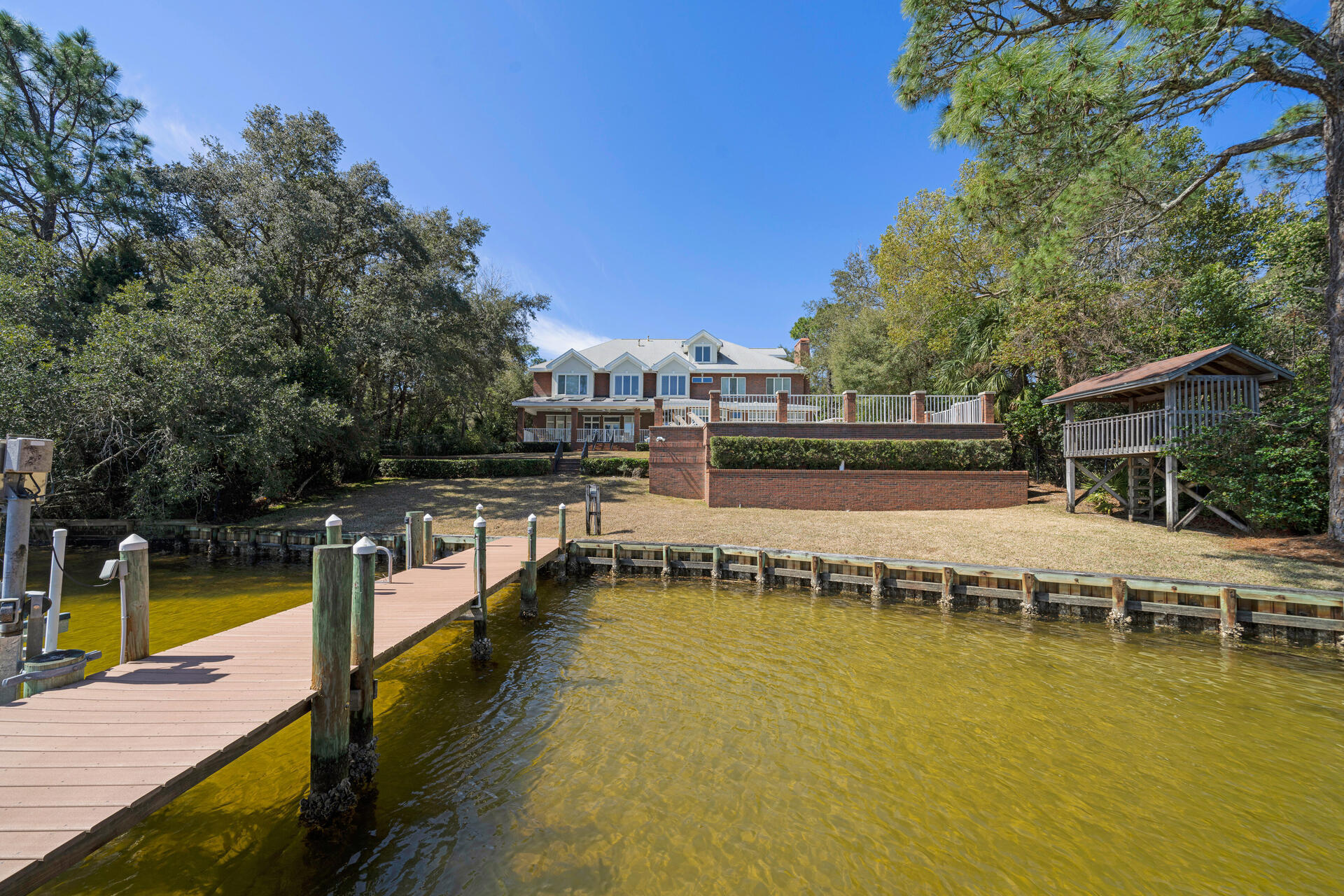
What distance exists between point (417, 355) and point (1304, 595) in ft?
84.1

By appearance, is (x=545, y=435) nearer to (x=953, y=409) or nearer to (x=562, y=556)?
(x=562, y=556)

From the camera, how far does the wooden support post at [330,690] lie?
4164 millimetres

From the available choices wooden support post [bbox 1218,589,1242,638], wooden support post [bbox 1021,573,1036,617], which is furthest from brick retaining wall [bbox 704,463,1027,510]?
wooden support post [bbox 1218,589,1242,638]

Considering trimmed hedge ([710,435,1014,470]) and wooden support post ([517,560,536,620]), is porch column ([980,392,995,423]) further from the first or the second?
wooden support post ([517,560,536,620])

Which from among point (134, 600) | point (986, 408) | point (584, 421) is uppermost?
point (584, 421)

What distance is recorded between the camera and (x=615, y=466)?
2416 centimetres

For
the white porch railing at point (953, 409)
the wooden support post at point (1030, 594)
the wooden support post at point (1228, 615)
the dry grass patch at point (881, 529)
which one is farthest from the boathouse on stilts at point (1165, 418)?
the wooden support post at point (1030, 594)

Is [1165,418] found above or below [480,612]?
above

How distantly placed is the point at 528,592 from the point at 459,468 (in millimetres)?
16985

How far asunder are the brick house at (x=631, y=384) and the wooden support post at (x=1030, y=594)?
26308 mm

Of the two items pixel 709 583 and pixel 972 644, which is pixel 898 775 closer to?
pixel 972 644

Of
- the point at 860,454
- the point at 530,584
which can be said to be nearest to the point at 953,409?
the point at 860,454

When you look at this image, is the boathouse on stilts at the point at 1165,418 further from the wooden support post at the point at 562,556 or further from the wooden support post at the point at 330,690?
the wooden support post at the point at 330,690

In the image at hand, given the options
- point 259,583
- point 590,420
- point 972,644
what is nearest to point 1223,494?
point 972,644
